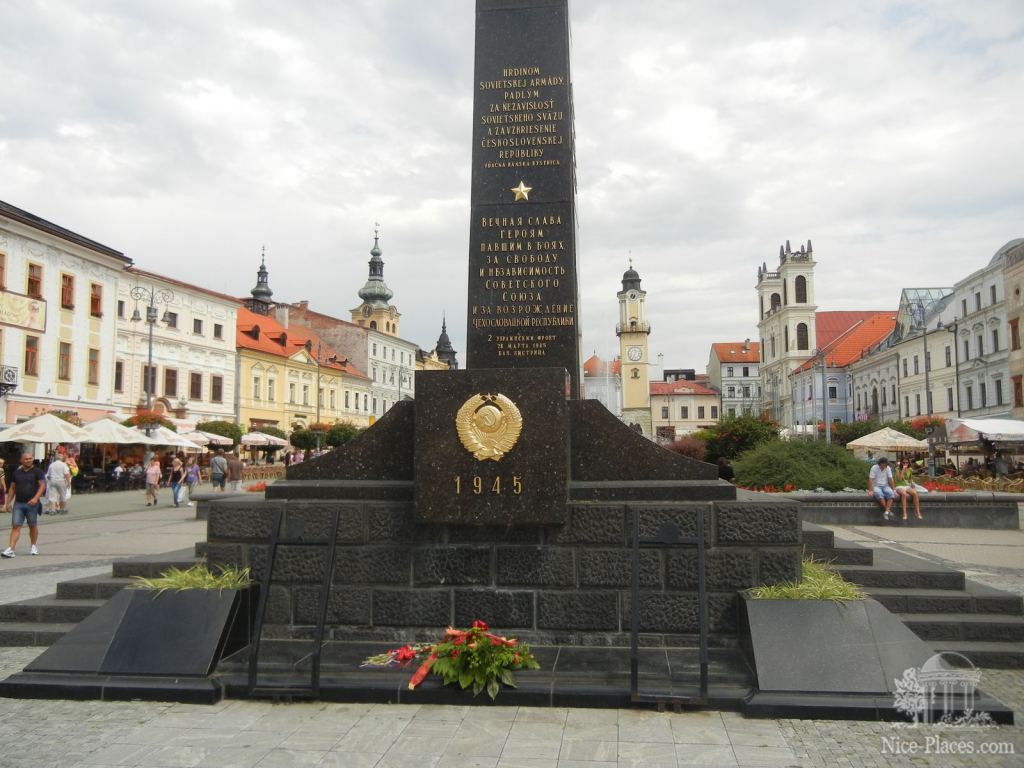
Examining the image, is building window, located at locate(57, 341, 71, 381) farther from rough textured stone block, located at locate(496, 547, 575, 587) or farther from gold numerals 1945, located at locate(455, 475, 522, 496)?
rough textured stone block, located at locate(496, 547, 575, 587)

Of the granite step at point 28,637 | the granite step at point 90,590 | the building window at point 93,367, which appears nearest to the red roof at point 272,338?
the building window at point 93,367

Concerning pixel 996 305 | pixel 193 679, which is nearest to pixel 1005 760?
pixel 193 679

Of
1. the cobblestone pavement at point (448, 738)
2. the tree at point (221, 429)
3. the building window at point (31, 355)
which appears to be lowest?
the cobblestone pavement at point (448, 738)

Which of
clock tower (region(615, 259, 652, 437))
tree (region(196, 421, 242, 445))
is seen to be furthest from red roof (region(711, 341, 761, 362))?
tree (region(196, 421, 242, 445))

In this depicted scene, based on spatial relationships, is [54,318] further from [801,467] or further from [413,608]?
[413,608]

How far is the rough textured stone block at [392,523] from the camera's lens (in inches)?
236

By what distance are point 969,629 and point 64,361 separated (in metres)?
34.2

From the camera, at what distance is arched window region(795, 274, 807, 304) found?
8825 cm

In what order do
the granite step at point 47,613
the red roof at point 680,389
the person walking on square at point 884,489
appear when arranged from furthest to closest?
the red roof at point 680,389
the person walking on square at point 884,489
the granite step at point 47,613

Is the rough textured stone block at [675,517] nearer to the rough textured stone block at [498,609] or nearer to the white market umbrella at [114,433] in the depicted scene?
the rough textured stone block at [498,609]

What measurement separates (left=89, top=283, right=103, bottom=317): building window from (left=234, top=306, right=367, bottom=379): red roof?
51.1 feet

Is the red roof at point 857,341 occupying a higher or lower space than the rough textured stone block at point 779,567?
higher

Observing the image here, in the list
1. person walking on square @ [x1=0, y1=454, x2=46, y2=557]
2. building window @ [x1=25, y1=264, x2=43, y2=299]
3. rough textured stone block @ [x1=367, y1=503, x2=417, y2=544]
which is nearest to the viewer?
rough textured stone block @ [x1=367, y1=503, x2=417, y2=544]

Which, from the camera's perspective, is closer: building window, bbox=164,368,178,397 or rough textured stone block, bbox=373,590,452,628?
rough textured stone block, bbox=373,590,452,628
